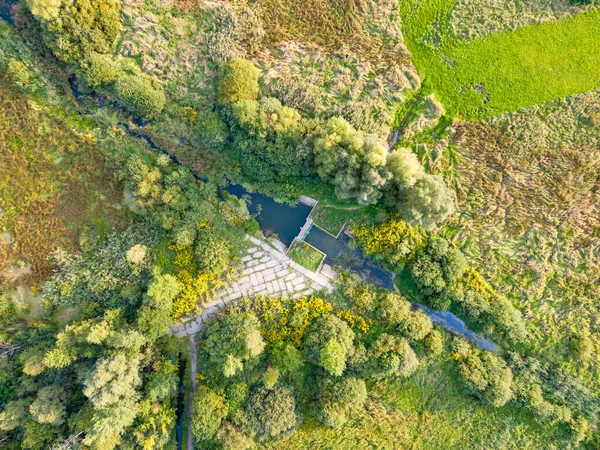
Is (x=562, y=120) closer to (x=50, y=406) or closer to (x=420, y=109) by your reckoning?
(x=420, y=109)

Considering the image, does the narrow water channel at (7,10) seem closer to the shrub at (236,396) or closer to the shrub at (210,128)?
the shrub at (210,128)

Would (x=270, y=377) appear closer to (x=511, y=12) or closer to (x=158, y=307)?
(x=158, y=307)

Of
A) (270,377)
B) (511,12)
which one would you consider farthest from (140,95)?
(511,12)

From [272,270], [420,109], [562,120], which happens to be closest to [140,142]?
[272,270]

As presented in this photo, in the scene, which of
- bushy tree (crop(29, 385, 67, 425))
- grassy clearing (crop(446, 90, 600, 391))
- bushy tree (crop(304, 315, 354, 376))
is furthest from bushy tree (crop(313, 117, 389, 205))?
bushy tree (crop(29, 385, 67, 425))

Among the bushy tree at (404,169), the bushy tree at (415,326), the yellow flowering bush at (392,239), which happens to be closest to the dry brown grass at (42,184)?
the yellow flowering bush at (392,239)
